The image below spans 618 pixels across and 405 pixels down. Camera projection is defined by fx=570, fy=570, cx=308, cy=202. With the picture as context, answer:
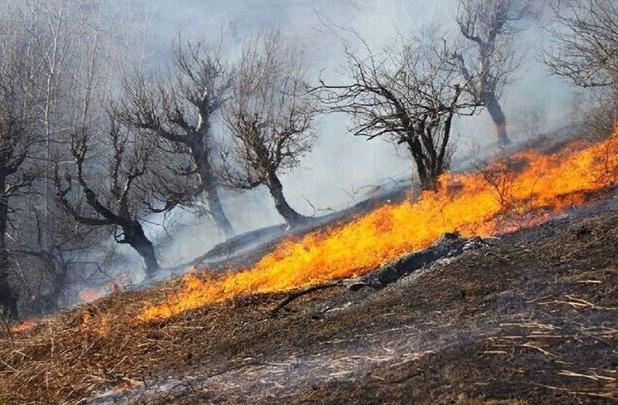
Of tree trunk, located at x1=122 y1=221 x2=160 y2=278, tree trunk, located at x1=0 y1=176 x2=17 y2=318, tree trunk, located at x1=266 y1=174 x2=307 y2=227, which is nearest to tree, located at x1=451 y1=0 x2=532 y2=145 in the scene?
tree trunk, located at x1=266 y1=174 x2=307 y2=227

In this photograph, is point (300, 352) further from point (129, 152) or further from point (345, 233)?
point (129, 152)

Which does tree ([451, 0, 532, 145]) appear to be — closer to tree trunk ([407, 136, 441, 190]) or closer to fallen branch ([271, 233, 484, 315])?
tree trunk ([407, 136, 441, 190])

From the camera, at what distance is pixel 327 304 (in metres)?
6.36

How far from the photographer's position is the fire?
1053cm

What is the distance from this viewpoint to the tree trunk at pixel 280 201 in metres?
21.8

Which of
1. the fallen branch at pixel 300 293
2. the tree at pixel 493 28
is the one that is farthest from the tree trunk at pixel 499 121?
the fallen branch at pixel 300 293

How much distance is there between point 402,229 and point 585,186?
3.80m

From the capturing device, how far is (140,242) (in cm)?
2327

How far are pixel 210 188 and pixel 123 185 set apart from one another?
14.2 ft

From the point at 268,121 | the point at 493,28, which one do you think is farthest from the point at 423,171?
the point at 493,28

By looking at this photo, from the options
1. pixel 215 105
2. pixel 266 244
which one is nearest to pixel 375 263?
pixel 266 244

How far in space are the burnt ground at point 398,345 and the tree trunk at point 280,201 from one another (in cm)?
1455

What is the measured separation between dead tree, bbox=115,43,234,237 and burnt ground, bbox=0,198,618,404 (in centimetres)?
1677

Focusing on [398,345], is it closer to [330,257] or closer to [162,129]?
[330,257]
